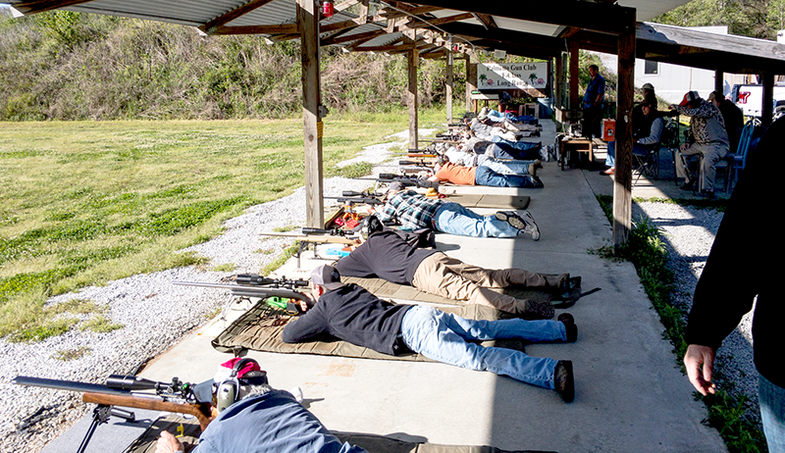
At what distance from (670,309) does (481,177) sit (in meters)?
6.30

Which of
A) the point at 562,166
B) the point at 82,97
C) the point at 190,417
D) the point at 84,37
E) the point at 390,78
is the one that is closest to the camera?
the point at 190,417

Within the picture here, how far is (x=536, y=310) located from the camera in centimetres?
473

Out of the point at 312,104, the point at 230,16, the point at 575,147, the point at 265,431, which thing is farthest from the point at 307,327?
the point at 575,147

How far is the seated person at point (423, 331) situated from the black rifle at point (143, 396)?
1.31 meters

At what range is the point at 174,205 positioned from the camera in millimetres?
10648

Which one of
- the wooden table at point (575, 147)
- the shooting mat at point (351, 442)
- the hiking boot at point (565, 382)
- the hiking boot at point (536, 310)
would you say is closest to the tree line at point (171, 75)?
the wooden table at point (575, 147)

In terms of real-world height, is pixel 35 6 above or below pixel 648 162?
above

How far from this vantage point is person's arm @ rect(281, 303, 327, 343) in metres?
4.35

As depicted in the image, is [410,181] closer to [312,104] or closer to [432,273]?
[312,104]

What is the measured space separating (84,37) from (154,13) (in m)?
38.8

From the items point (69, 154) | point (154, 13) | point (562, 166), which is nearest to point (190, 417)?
point (154, 13)

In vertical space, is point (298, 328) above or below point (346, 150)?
below

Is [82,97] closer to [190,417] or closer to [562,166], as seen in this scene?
[562,166]

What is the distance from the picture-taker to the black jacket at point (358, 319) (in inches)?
167
